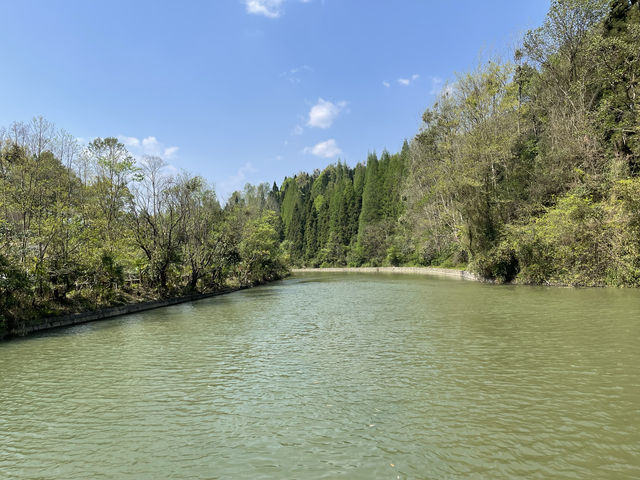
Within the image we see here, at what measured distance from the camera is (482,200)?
1065 inches

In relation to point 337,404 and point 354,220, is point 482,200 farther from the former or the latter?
point 354,220

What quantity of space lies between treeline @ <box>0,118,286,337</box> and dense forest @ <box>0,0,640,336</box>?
8cm

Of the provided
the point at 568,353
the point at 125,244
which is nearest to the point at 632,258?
the point at 568,353

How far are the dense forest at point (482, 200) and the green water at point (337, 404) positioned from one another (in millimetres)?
6811

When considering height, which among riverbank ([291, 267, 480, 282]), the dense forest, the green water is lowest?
riverbank ([291, 267, 480, 282])

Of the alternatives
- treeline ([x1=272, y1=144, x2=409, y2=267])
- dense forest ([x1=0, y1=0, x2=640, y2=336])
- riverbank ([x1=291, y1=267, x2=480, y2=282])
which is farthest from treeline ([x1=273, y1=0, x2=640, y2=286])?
treeline ([x1=272, y1=144, x2=409, y2=267])

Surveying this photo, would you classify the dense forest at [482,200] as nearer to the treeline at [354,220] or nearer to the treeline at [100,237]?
the treeline at [100,237]

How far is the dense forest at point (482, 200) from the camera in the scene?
15883 millimetres

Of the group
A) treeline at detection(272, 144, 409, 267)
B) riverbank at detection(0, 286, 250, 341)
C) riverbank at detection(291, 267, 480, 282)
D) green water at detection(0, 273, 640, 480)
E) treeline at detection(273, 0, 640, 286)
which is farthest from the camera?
treeline at detection(272, 144, 409, 267)

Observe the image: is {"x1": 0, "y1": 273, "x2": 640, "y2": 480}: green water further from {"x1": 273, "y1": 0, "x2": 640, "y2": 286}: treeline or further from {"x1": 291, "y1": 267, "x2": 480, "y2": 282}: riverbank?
{"x1": 291, "y1": 267, "x2": 480, "y2": 282}: riverbank

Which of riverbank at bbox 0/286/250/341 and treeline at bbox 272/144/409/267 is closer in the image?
riverbank at bbox 0/286/250/341

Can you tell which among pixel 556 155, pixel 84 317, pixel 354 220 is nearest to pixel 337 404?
pixel 84 317

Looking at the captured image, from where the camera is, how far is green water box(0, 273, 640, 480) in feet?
13.0

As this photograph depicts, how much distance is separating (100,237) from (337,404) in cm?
1874
